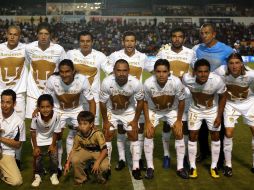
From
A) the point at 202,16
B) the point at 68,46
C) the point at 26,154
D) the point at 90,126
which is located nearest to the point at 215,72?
the point at 90,126

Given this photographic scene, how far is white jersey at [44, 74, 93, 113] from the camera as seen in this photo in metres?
5.90

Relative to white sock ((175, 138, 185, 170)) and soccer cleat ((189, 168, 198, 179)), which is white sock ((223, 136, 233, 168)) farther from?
white sock ((175, 138, 185, 170))

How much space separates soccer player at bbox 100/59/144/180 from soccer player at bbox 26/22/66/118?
1217mm

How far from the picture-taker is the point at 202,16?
40438 mm

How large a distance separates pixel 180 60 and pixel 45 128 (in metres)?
2.62

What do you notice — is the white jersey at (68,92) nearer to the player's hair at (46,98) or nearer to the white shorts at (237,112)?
the player's hair at (46,98)

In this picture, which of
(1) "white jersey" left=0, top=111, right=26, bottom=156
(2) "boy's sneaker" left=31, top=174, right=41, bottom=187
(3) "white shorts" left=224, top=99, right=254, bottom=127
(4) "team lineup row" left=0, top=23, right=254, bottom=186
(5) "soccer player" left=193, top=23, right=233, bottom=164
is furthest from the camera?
(5) "soccer player" left=193, top=23, right=233, bottom=164

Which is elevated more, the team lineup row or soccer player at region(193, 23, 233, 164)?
soccer player at region(193, 23, 233, 164)

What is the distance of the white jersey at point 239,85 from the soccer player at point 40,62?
2889 mm

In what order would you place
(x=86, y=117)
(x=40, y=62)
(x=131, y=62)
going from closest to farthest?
(x=86, y=117) → (x=40, y=62) → (x=131, y=62)

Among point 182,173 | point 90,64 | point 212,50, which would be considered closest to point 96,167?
point 182,173

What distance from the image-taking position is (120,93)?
5.91m

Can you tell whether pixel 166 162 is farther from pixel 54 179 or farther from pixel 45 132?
pixel 45 132

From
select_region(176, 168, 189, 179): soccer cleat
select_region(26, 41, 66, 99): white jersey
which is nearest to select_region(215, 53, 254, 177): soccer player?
select_region(176, 168, 189, 179): soccer cleat
